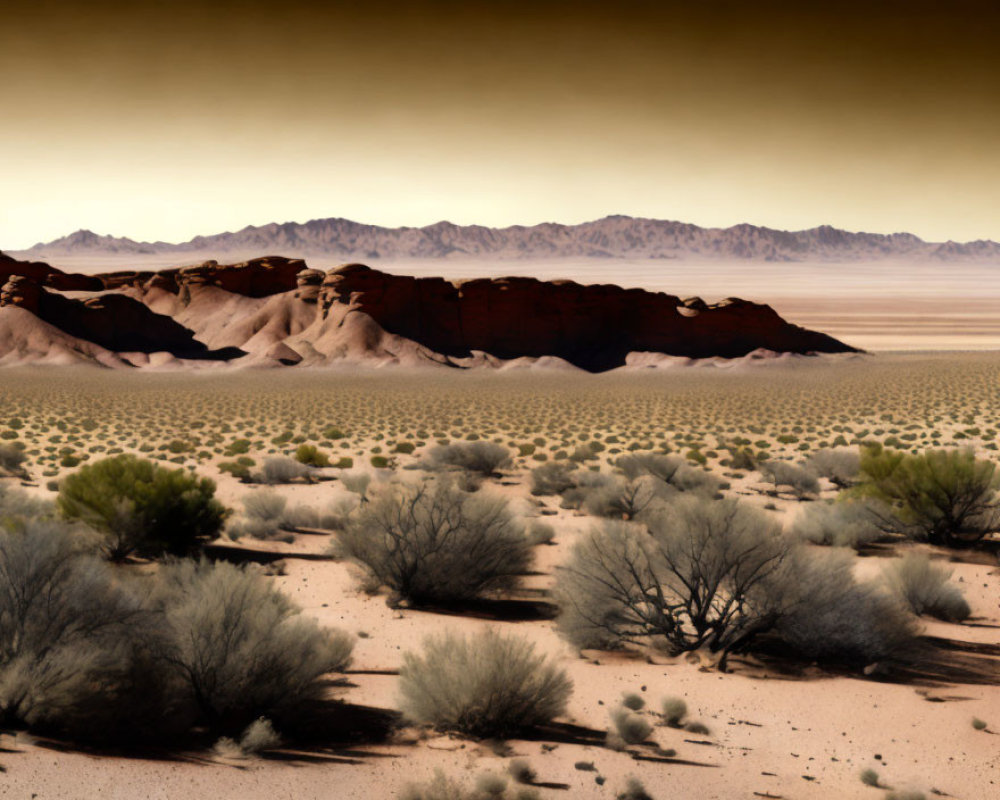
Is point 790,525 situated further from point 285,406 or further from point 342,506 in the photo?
point 285,406

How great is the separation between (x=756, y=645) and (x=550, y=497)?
36.0 ft

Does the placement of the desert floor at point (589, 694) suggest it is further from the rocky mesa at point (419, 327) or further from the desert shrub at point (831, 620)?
the rocky mesa at point (419, 327)

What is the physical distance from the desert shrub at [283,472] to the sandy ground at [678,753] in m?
12.6

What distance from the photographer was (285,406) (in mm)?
47688

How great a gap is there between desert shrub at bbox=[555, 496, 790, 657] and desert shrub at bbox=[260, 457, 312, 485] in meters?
13.7

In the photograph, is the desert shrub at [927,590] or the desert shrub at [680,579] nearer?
the desert shrub at [680,579]

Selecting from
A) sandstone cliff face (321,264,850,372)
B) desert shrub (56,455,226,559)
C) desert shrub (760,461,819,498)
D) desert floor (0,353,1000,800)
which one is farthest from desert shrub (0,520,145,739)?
sandstone cliff face (321,264,850,372)

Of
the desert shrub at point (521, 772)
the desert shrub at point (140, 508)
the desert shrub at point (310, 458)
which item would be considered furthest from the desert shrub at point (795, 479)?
the desert shrub at point (521, 772)

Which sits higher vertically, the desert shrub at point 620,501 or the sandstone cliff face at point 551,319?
the sandstone cliff face at point 551,319

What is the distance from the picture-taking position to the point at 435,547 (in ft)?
41.2

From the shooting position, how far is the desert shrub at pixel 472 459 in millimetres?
25109

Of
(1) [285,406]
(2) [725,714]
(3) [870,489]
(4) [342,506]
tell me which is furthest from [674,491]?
(1) [285,406]

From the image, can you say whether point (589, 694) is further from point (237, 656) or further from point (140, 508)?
point (140, 508)

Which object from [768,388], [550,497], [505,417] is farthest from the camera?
[768,388]
